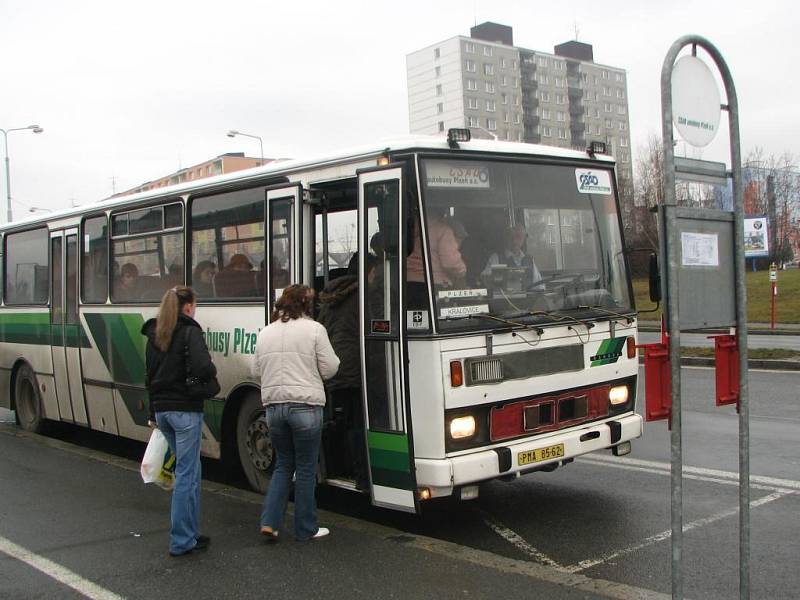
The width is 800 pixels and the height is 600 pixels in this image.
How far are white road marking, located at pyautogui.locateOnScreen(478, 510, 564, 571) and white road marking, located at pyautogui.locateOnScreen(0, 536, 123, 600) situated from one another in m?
2.64

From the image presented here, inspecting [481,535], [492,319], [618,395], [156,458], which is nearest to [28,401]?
[156,458]

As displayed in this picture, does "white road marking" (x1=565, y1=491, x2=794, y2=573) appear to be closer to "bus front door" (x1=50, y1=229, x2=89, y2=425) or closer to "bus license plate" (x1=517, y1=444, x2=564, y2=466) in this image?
"bus license plate" (x1=517, y1=444, x2=564, y2=466)

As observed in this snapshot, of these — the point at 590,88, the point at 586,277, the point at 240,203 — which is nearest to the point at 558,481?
the point at 586,277

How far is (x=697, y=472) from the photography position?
789cm

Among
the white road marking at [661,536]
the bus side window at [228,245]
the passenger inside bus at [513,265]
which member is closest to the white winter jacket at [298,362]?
the passenger inside bus at [513,265]

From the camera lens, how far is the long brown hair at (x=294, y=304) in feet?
20.0

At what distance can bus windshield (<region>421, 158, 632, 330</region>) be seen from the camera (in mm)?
6156

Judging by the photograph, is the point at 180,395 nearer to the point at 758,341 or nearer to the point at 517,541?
the point at 517,541

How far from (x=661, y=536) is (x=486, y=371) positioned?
1.68 metres

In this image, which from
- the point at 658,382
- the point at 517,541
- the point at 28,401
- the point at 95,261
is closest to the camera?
the point at 658,382

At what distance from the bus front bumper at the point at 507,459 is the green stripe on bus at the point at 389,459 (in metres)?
0.10

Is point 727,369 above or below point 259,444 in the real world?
above

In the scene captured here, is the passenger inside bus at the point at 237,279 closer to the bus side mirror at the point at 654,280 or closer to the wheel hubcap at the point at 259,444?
the wheel hubcap at the point at 259,444

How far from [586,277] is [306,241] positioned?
7.41 feet
